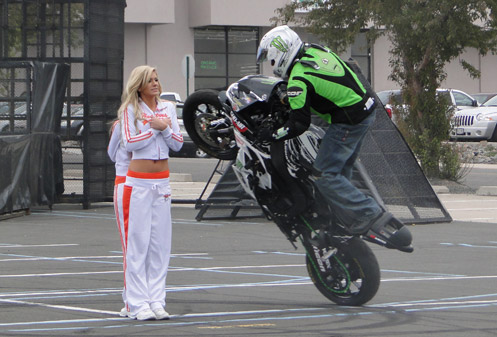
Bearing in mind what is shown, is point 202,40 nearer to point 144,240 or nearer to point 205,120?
point 205,120

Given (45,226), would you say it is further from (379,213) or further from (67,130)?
(379,213)

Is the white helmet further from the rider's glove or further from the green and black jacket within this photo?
the rider's glove

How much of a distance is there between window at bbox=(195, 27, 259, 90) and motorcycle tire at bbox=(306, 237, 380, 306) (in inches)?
1576

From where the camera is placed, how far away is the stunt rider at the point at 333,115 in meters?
8.00

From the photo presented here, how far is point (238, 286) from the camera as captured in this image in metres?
9.48

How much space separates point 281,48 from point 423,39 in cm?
1255

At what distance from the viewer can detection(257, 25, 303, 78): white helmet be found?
8.12 meters

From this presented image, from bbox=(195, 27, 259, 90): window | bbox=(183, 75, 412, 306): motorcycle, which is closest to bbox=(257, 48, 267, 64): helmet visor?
bbox=(183, 75, 412, 306): motorcycle

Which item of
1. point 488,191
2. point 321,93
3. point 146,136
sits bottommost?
point 488,191

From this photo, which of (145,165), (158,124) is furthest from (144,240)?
(158,124)

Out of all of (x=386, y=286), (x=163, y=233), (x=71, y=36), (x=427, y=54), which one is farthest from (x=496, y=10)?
(x=163, y=233)

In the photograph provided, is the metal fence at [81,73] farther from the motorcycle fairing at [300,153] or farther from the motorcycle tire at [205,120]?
the motorcycle fairing at [300,153]

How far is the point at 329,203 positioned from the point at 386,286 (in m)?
1.57

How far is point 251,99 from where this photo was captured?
815 cm
